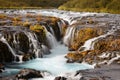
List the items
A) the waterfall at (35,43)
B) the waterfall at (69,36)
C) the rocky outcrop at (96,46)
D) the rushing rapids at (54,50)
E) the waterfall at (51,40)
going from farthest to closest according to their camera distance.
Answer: the waterfall at (69,36)
the waterfall at (51,40)
the waterfall at (35,43)
the rocky outcrop at (96,46)
the rushing rapids at (54,50)

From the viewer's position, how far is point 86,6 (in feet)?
432

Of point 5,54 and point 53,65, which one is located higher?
point 5,54

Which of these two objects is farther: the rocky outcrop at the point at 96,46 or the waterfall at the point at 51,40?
the waterfall at the point at 51,40

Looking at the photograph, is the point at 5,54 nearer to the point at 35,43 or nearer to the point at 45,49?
the point at 35,43

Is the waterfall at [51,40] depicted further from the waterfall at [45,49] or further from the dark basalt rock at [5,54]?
the dark basalt rock at [5,54]

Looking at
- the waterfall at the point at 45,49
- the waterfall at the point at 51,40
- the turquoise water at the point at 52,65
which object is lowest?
the turquoise water at the point at 52,65

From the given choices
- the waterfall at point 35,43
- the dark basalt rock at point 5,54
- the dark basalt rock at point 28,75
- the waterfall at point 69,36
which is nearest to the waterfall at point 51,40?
the waterfall at point 69,36

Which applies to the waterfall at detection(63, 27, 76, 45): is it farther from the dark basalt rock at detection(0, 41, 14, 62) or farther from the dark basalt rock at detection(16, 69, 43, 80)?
the dark basalt rock at detection(16, 69, 43, 80)

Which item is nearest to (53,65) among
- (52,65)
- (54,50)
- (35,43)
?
(52,65)

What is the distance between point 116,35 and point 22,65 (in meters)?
14.1

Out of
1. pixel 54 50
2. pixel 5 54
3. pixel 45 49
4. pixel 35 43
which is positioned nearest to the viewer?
pixel 5 54

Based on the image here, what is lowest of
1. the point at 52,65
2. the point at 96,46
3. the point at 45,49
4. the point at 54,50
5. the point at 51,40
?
the point at 52,65

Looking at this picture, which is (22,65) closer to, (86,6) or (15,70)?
(15,70)

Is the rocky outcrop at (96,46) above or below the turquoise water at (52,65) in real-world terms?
above
